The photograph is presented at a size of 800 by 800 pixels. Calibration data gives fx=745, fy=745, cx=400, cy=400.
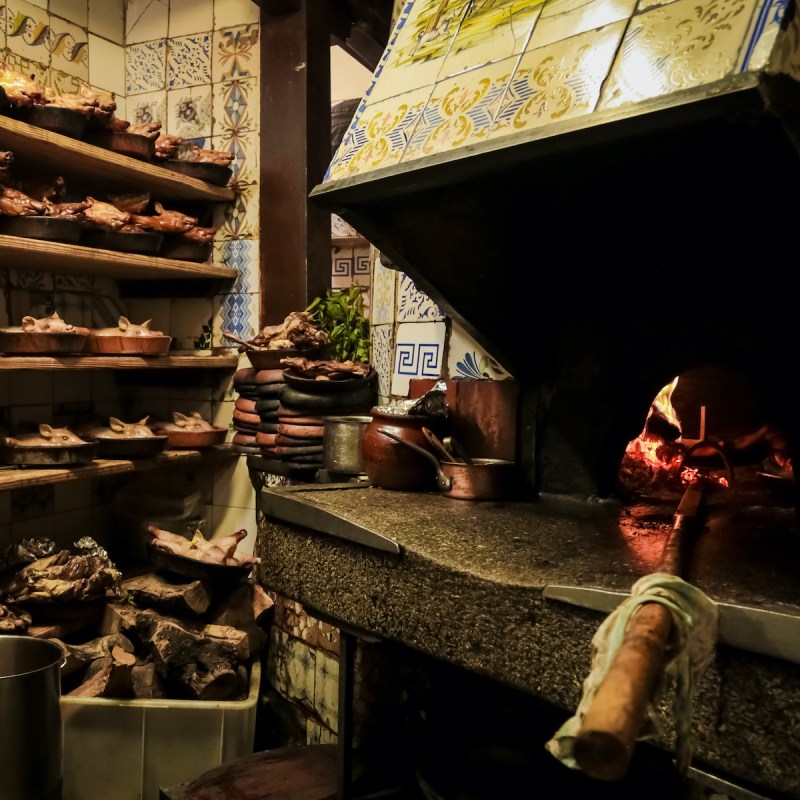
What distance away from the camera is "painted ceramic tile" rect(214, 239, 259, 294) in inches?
165

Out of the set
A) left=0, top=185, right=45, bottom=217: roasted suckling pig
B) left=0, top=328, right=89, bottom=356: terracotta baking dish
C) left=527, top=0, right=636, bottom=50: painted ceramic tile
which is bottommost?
left=0, top=328, right=89, bottom=356: terracotta baking dish

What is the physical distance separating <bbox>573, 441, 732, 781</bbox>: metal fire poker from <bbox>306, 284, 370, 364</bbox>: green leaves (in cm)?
301

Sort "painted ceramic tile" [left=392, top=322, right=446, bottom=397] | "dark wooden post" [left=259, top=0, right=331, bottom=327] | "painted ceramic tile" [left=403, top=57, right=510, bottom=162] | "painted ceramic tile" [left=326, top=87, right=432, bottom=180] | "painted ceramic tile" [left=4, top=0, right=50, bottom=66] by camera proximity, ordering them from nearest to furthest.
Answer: "painted ceramic tile" [left=403, top=57, right=510, bottom=162], "painted ceramic tile" [left=326, top=87, right=432, bottom=180], "painted ceramic tile" [left=392, top=322, right=446, bottom=397], "painted ceramic tile" [left=4, top=0, right=50, bottom=66], "dark wooden post" [left=259, top=0, right=331, bottom=327]

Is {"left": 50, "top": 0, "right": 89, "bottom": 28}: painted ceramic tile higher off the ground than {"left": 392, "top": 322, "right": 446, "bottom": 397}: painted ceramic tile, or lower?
higher

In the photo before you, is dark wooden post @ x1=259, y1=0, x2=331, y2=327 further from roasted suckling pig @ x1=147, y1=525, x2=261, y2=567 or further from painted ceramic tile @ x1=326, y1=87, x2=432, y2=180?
painted ceramic tile @ x1=326, y1=87, x2=432, y2=180

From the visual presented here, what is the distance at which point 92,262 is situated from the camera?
3.64 m

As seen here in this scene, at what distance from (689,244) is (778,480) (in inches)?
31.4

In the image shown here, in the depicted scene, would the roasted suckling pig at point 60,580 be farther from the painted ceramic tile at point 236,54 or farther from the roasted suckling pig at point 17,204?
the painted ceramic tile at point 236,54

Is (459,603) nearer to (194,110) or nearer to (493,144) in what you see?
(493,144)

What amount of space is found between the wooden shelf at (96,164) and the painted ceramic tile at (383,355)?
145 centimetres

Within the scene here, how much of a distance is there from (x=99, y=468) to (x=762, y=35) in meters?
3.15

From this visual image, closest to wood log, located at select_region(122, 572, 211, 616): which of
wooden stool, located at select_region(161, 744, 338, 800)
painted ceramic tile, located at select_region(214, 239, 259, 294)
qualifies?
wooden stool, located at select_region(161, 744, 338, 800)

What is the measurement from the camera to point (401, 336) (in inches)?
121

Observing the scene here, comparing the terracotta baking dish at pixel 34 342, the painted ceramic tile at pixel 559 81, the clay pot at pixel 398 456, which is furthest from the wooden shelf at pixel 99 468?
the painted ceramic tile at pixel 559 81
